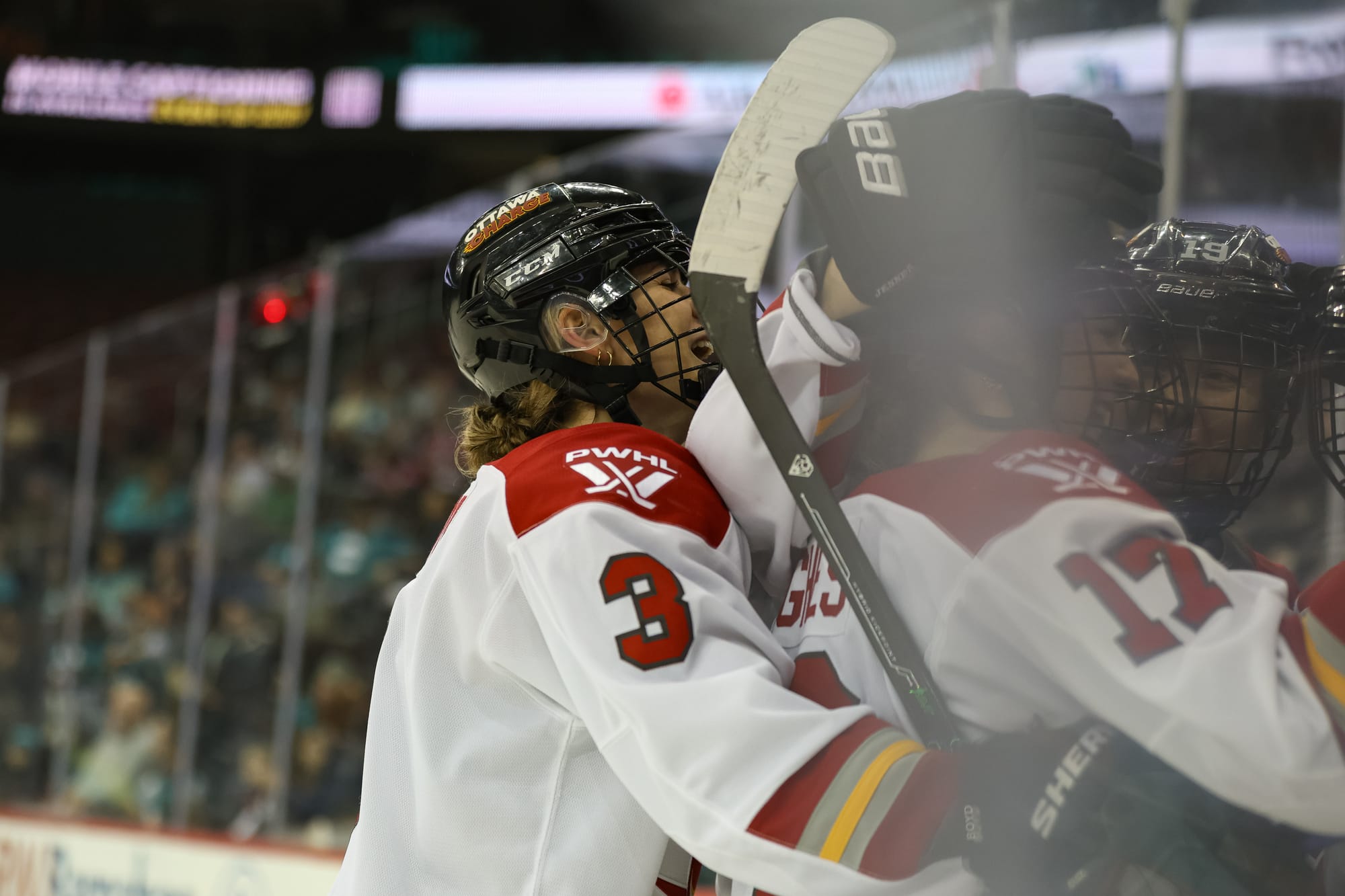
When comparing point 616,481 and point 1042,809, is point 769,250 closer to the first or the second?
point 616,481

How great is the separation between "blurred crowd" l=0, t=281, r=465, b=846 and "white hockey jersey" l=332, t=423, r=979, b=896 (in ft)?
10.8

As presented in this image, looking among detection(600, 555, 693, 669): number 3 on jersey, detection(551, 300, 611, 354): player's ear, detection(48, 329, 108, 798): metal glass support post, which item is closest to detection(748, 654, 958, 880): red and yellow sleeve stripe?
detection(600, 555, 693, 669): number 3 on jersey

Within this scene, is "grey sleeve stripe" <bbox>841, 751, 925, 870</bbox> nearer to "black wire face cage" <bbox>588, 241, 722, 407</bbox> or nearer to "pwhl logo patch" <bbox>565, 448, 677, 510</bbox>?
"pwhl logo patch" <bbox>565, 448, 677, 510</bbox>

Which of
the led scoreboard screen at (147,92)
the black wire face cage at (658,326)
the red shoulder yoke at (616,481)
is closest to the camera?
the red shoulder yoke at (616,481)

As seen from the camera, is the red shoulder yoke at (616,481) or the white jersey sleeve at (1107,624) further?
the red shoulder yoke at (616,481)

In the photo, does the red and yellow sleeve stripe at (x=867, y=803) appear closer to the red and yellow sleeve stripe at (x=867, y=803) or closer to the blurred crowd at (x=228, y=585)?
the red and yellow sleeve stripe at (x=867, y=803)

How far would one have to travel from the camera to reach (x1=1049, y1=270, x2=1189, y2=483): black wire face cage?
108cm

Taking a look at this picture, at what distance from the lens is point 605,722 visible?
1.13 meters

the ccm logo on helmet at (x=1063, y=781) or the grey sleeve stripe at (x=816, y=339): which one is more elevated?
the grey sleeve stripe at (x=816, y=339)

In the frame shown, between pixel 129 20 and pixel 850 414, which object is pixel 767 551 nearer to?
pixel 850 414

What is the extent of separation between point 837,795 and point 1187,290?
1.97 ft

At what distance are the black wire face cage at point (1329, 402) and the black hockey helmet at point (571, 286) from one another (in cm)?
63

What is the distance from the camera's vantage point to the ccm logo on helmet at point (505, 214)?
157 centimetres

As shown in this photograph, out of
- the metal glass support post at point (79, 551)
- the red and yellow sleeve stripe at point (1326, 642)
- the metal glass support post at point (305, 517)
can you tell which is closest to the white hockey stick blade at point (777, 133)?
the red and yellow sleeve stripe at point (1326, 642)
